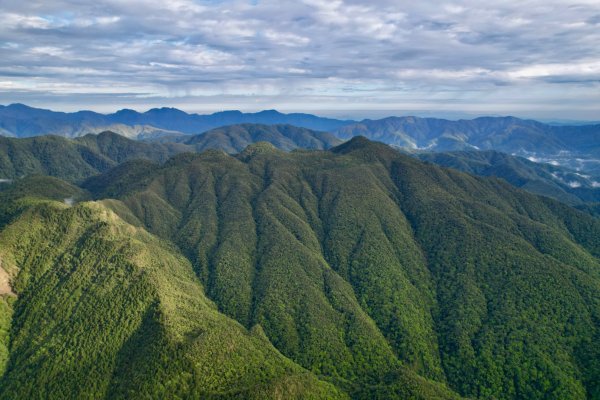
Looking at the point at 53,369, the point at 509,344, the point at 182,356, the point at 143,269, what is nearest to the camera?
the point at 182,356

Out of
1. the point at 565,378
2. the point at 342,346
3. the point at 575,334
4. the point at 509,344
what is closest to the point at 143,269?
the point at 342,346

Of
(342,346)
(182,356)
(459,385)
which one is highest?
(182,356)

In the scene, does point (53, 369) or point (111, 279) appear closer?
point (53, 369)

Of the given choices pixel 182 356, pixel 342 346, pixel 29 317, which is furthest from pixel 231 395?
pixel 29 317

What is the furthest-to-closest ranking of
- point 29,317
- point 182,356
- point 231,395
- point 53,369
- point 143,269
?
point 143,269 → point 29,317 → point 53,369 → point 182,356 → point 231,395

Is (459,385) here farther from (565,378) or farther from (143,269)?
(143,269)

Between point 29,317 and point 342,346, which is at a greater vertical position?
point 29,317

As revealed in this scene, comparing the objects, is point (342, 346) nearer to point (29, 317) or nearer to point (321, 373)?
point (321, 373)
